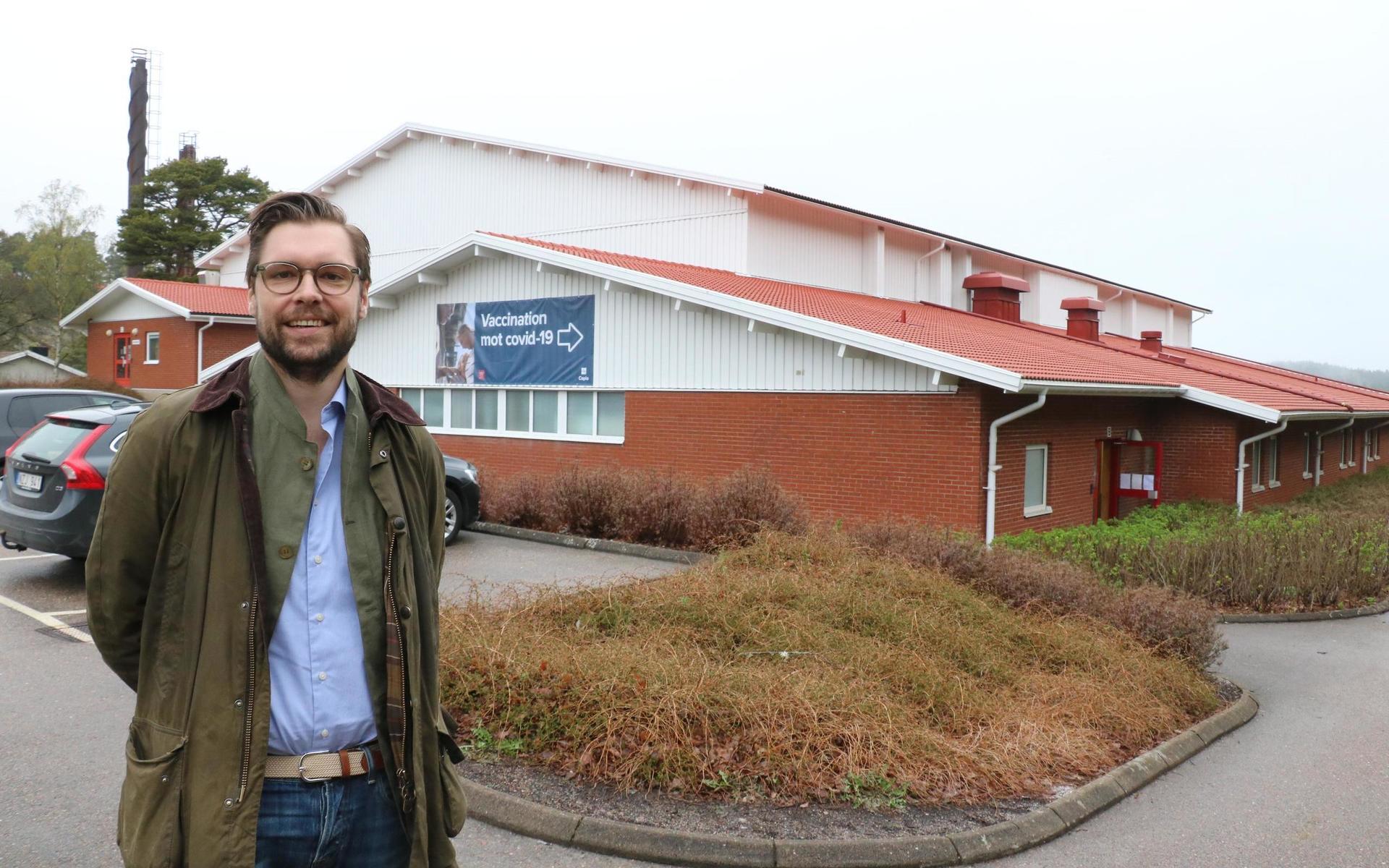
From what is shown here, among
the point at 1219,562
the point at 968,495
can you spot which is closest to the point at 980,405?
the point at 968,495

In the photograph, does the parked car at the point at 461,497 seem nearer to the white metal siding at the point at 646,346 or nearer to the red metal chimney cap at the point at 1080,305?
the white metal siding at the point at 646,346

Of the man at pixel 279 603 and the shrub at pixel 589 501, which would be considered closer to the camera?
the man at pixel 279 603

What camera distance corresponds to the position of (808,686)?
5.85 meters

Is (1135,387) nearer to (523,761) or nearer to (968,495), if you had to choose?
(968,495)

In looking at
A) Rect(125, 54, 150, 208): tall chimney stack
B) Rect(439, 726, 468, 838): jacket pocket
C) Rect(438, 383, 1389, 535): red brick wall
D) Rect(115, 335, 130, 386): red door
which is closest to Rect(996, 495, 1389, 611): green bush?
Rect(438, 383, 1389, 535): red brick wall

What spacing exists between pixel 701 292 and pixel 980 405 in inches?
179

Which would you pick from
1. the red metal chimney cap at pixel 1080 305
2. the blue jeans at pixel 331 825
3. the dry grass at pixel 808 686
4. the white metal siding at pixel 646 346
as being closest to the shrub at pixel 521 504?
the white metal siding at pixel 646 346

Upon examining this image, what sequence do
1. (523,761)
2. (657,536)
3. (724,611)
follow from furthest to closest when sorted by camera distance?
(657,536)
(724,611)
(523,761)

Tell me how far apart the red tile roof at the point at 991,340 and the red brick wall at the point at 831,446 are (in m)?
0.97

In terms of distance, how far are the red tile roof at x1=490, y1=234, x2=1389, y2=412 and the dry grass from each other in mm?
6520

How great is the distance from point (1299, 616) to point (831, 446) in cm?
620

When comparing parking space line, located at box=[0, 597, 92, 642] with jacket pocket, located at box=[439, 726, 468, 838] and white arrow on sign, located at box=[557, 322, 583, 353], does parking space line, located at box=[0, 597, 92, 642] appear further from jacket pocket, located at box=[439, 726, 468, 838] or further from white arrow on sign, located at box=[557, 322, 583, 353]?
white arrow on sign, located at box=[557, 322, 583, 353]

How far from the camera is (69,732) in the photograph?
604 centimetres

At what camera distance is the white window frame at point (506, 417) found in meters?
18.8
